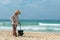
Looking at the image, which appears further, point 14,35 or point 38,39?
point 14,35

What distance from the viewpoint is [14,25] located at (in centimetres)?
1463

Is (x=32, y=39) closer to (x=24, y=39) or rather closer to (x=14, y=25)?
→ (x=24, y=39)

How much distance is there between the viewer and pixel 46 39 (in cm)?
1353

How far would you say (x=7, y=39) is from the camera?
13.3m

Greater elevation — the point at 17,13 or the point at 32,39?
the point at 17,13

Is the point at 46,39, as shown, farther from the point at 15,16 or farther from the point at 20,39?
A: the point at 15,16

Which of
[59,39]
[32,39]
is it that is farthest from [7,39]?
[59,39]

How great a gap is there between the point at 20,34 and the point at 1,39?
6.39 feet

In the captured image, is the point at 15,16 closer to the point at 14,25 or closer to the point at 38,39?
the point at 14,25

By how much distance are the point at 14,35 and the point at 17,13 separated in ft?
4.50

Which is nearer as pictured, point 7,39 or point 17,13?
point 7,39

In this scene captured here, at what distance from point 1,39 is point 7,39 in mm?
331

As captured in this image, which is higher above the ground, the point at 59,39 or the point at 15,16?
the point at 15,16

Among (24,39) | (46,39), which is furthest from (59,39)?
(24,39)
